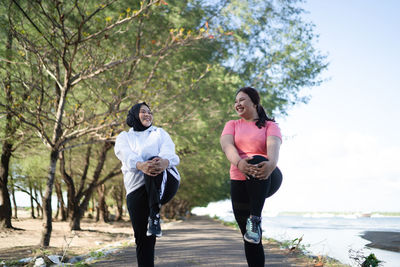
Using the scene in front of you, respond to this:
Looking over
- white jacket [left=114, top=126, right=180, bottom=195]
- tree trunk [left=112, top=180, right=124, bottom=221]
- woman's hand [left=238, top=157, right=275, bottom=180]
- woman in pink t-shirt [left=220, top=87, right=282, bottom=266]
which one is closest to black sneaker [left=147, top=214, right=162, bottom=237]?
white jacket [left=114, top=126, right=180, bottom=195]

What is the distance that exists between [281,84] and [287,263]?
456 inches

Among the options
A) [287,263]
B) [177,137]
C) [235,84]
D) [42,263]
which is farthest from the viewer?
[235,84]

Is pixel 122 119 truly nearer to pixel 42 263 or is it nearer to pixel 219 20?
pixel 42 263

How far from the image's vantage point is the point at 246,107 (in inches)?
158

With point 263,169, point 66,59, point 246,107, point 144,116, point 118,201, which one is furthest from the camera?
point 118,201

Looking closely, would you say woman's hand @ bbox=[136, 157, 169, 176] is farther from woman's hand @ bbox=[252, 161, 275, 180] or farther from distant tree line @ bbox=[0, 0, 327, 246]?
distant tree line @ bbox=[0, 0, 327, 246]

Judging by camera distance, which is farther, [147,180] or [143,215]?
[143,215]

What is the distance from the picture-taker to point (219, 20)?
53.1 feet

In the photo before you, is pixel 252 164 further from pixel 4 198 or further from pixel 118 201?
pixel 118 201

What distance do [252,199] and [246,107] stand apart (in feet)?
2.93

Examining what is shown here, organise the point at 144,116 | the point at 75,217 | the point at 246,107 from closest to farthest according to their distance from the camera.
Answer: the point at 246,107 → the point at 144,116 → the point at 75,217

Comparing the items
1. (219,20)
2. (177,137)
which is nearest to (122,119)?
(177,137)

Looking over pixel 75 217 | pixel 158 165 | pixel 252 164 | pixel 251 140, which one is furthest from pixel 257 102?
pixel 75 217

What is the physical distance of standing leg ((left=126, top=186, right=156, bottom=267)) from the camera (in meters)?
4.22
